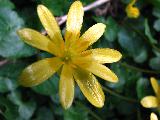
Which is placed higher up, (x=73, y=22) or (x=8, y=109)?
(x=73, y=22)

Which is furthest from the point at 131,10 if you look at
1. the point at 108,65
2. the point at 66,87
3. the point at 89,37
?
the point at 66,87

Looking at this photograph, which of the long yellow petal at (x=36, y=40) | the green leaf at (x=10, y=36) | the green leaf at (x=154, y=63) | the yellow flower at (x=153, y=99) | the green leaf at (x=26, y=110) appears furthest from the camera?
the green leaf at (x=154, y=63)

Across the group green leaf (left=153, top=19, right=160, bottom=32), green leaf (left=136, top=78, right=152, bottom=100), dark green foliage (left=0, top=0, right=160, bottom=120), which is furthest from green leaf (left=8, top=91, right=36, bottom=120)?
green leaf (left=153, top=19, right=160, bottom=32)

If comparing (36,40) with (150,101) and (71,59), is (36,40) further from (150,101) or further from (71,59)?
(150,101)

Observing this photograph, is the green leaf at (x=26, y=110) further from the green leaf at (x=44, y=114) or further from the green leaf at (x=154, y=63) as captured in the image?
the green leaf at (x=154, y=63)

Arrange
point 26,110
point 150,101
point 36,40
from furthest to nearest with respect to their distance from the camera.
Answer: point 150,101 < point 26,110 < point 36,40

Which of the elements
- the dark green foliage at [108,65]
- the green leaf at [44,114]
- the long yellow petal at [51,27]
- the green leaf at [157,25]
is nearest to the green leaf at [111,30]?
the dark green foliage at [108,65]

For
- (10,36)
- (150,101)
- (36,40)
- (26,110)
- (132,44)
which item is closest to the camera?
(36,40)
